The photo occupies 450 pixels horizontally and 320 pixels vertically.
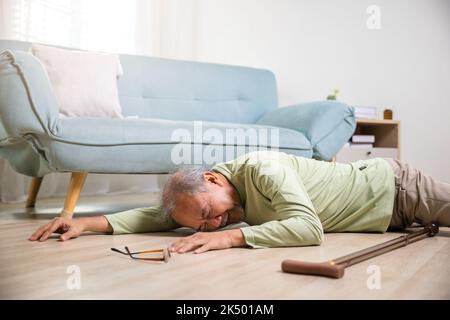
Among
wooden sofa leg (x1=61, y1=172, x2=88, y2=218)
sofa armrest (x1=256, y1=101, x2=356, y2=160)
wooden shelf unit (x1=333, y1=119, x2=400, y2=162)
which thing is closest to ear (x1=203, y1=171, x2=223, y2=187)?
wooden sofa leg (x1=61, y1=172, x2=88, y2=218)

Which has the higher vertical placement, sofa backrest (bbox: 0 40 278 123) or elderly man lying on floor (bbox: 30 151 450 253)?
sofa backrest (bbox: 0 40 278 123)

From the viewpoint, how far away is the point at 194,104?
298cm

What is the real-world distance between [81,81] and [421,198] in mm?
1642

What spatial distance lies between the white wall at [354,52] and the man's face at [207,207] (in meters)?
2.63

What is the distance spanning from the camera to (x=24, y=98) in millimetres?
1942

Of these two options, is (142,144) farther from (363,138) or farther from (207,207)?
(363,138)

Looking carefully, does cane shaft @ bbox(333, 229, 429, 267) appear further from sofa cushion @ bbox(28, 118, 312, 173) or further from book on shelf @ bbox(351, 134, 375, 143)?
book on shelf @ bbox(351, 134, 375, 143)

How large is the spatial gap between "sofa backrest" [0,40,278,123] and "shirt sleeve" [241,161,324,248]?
1513 millimetres

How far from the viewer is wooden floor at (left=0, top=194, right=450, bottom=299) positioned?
3.13ft

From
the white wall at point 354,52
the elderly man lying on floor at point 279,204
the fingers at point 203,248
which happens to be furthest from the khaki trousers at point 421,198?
the white wall at point 354,52

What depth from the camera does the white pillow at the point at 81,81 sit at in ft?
8.03

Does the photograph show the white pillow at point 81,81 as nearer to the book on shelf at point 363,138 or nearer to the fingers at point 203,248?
the fingers at point 203,248

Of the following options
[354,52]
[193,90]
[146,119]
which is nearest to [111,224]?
[146,119]
